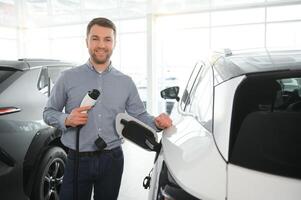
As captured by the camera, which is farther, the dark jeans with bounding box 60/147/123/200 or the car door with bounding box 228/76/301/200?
the dark jeans with bounding box 60/147/123/200

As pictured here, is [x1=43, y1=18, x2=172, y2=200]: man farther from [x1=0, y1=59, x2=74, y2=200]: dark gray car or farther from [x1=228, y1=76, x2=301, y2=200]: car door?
[x1=228, y1=76, x2=301, y2=200]: car door

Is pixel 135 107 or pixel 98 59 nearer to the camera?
pixel 98 59

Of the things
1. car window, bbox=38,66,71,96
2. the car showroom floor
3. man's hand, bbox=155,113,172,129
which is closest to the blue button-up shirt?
man's hand, bbox=155,113,172,129

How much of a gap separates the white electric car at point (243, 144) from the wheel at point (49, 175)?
1655 mm

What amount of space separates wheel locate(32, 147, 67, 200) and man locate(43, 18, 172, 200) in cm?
85

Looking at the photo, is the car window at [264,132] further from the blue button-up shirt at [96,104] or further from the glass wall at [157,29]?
the glass wall at [157,29]

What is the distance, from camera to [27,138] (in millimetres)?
2758

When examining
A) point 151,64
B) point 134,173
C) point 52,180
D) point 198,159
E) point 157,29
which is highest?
point 157,29

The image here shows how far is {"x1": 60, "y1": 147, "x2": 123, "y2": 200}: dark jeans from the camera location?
2123 mm

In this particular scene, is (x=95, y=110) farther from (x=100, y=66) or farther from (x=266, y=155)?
(x=266, y=155)

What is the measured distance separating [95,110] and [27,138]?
3.03 ft

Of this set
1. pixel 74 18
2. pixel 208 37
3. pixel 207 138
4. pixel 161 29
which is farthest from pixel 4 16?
pixel 207 138

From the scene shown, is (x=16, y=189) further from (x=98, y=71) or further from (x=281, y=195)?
(x=281, y=195)

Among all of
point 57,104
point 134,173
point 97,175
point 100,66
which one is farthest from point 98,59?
point 134,173
